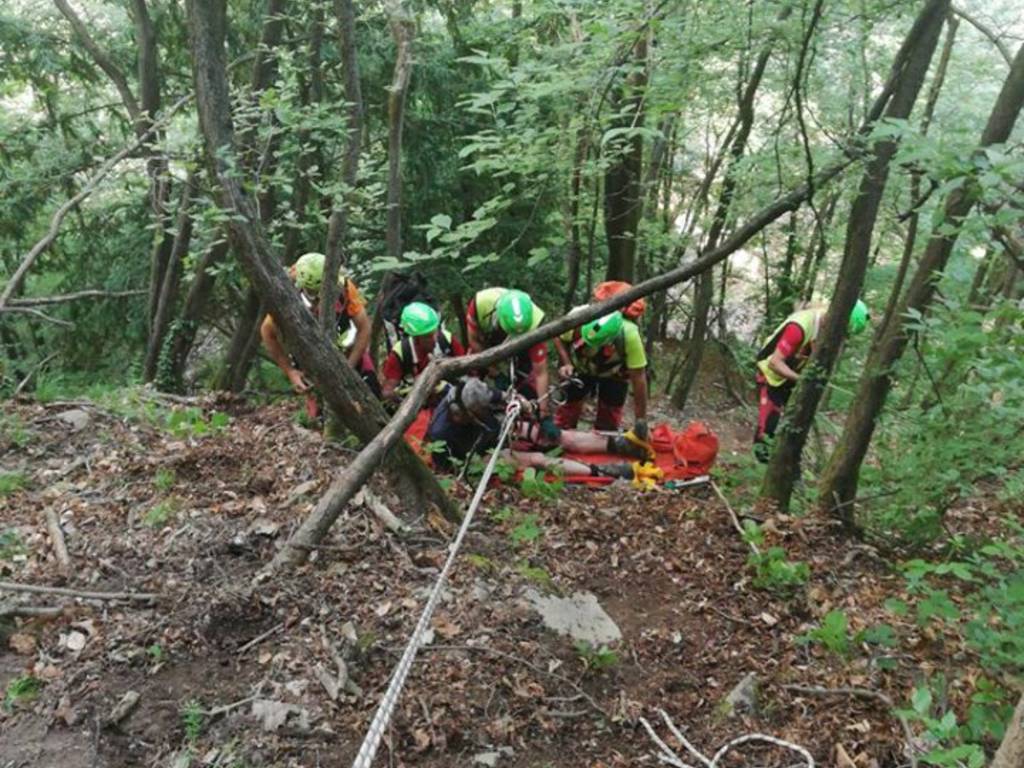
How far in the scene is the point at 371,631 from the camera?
3230 mm

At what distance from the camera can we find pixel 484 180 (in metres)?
10.0

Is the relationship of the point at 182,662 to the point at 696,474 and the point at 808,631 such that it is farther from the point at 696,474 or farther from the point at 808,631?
the point at 696,474

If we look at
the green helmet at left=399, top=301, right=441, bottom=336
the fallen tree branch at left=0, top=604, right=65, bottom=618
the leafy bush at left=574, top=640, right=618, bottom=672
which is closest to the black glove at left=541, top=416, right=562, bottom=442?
the green helmet at left=399, top=301, right=441, bottom=336

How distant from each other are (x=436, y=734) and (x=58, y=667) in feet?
4.95

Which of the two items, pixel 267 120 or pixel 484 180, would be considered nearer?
pixel 267 120

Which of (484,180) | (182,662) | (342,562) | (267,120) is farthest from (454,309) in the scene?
(182,662)

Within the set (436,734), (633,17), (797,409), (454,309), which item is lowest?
(454,309)

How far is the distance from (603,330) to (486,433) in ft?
4.83

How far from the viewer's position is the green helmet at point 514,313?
19.1 feet

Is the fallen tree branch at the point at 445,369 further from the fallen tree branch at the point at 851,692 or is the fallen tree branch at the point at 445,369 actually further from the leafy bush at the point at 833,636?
the fallen tree branch at the point at 851,692

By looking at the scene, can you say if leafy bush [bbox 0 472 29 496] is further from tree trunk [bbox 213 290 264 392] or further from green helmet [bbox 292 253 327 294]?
tree trunk [bbox 213 290 264 392]

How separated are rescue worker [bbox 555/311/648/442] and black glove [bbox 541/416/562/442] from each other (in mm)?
428

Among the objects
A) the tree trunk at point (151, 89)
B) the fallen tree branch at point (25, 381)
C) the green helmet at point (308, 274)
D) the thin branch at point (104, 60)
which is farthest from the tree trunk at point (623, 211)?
the fallen tree branch at point (25, 381)

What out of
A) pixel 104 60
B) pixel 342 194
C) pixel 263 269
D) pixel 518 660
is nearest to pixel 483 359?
pixel 263 269
